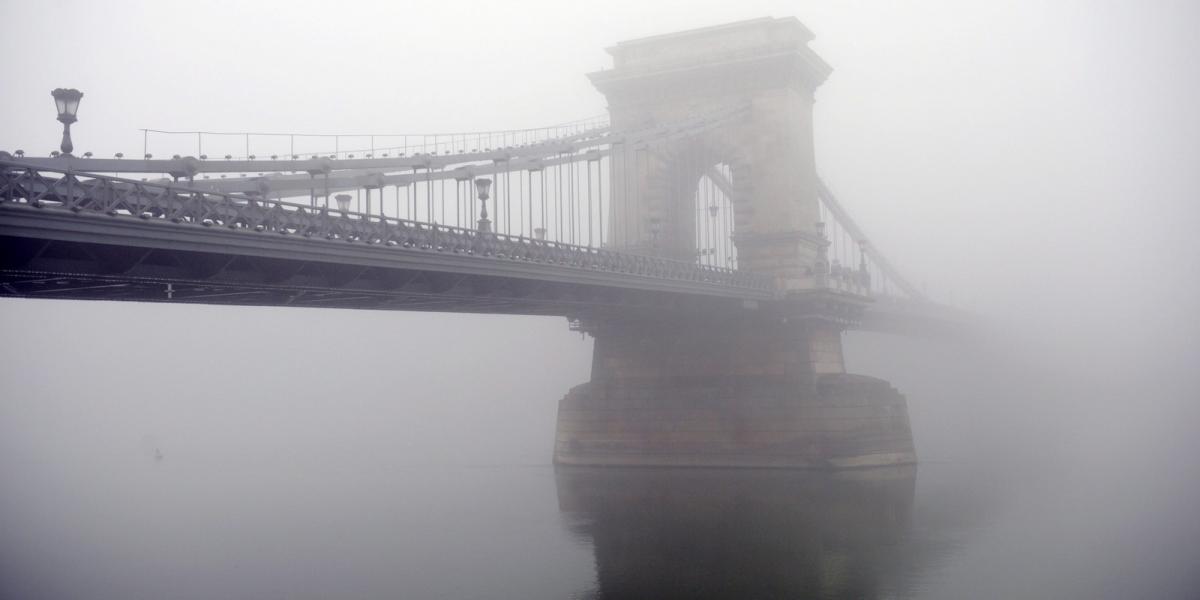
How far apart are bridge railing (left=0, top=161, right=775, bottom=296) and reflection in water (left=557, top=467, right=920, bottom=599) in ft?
23.4

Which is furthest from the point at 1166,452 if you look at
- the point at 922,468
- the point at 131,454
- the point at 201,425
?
the point at 201,425

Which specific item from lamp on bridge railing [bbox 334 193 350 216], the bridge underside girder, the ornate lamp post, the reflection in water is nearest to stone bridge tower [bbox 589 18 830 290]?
the reflection in water

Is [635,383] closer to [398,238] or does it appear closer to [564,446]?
[564,446]

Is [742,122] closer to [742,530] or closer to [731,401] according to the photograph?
[731,401]

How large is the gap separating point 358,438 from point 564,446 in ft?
109

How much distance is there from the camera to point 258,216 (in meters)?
24.1

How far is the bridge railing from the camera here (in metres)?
19.9

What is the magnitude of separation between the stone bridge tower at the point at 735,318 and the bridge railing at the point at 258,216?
27.4 ft

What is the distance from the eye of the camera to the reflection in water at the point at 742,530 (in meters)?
24.9

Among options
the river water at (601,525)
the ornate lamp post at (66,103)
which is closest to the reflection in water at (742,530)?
the river water at (601,525)

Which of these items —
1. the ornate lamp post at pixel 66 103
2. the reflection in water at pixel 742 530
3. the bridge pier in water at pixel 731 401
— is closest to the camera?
the ornate lamp post at pixel 66 103

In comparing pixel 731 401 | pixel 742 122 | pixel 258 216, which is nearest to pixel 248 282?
pixel 258 216

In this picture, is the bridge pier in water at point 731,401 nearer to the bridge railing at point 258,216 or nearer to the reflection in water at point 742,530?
the reflection in water at point 742,530

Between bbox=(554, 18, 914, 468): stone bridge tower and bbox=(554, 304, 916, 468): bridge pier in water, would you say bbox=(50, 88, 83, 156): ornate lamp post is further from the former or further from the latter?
bbox=(554, 304, 916, 468): bridge pier in water
